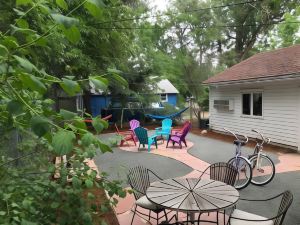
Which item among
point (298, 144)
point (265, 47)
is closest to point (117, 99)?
point (298, 144)

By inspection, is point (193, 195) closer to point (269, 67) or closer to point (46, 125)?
point (46, 125)

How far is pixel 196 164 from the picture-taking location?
7586 millimetres

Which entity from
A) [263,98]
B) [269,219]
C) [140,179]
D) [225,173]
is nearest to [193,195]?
[269,219]

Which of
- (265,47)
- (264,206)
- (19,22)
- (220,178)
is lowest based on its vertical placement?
(264,206)

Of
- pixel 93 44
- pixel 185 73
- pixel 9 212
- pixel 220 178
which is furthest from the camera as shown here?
pixel 185 73

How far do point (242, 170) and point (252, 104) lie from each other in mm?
5965

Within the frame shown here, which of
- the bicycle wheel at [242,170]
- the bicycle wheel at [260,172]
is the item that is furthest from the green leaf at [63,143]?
the bicycle wheel at [260,172]

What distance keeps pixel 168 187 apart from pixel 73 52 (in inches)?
231

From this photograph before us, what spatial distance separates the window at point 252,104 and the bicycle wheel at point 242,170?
563 cm

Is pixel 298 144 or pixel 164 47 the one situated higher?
pixel 164 47

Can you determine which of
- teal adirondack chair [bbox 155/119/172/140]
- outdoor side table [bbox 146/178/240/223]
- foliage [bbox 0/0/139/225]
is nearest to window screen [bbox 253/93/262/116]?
teal adirondack chair [bbox 155/119/172/140]

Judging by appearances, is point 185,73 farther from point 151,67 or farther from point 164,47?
point 164,47

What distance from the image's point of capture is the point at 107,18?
8.91 metres

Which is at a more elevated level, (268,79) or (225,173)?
(268,79)
